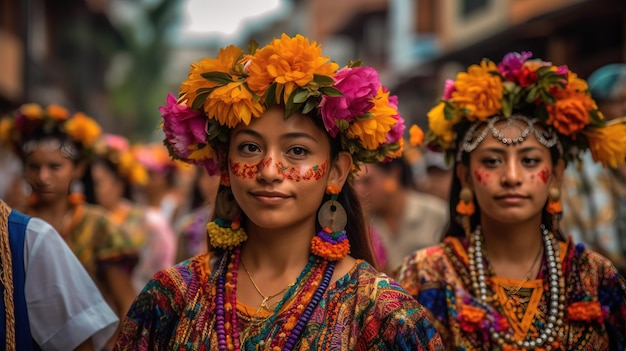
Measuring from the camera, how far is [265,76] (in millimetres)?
3383

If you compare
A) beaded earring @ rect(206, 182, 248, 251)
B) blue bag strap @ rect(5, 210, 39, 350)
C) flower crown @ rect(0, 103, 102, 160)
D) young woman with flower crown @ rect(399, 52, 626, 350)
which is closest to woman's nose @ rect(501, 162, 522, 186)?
young woman with flower crown @ rect(399, 52, 626, 350)

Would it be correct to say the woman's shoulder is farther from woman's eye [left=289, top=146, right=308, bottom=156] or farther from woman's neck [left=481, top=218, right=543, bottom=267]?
woman's eye [left=289, top=146, right=308, bottom=156]

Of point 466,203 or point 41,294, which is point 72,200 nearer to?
point 41,294

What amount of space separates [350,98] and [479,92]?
3.66ft

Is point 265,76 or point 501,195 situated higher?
point 265,76

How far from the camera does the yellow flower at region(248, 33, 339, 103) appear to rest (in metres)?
3.35

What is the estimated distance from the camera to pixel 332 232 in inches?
140

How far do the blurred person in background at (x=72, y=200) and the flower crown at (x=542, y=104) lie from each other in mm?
2697

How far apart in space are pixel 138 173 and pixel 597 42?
7651 mm

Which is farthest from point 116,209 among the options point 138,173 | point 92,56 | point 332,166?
point 92,56

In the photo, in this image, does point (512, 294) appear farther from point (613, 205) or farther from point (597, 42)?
point (597, 42)

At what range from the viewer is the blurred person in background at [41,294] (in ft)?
11.7

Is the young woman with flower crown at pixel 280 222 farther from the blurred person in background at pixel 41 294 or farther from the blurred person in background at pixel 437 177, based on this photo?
the blurred person in background at pixel 437 177

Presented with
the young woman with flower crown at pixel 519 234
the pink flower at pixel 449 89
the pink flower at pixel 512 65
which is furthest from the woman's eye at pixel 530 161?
the pink flower at pixel 449 89
